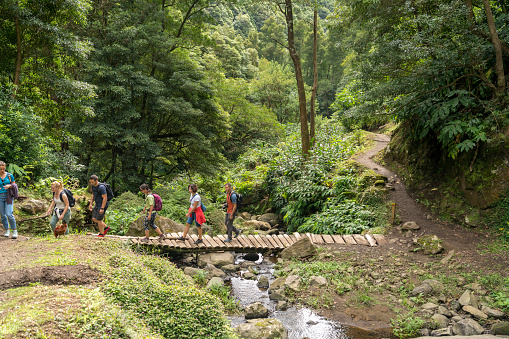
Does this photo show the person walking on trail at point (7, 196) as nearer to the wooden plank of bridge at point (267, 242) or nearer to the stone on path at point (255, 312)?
the stone on path at point (255, 312)

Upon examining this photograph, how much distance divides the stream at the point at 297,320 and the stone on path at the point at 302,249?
1.13 metres

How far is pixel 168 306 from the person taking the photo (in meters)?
4.95

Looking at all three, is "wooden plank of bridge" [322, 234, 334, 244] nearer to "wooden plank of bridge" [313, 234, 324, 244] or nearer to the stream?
"wooden plank of bridge" [313, 234, 324, 244]

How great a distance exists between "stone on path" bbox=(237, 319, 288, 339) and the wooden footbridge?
3492 millimetres

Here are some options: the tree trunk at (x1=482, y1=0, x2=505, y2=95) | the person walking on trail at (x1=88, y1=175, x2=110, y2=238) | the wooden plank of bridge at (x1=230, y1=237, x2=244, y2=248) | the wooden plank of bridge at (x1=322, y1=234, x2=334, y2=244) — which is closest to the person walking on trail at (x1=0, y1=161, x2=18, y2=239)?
the person walking on trail at (x1=88, y1=175, x2=110, y2=238)

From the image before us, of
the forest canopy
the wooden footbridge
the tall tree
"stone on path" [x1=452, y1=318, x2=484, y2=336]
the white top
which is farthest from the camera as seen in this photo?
the tall tree

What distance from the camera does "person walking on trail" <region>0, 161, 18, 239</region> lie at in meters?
7.03

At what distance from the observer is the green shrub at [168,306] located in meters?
4.64

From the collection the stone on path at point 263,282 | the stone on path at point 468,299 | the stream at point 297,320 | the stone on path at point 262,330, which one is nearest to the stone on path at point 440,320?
the stone on path at point 468,299

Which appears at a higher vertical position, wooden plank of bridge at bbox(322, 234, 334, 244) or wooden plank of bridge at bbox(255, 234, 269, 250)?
wooden plank of bridge at bbox(322, 234, 334, 244)

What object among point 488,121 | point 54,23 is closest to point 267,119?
point 54,23

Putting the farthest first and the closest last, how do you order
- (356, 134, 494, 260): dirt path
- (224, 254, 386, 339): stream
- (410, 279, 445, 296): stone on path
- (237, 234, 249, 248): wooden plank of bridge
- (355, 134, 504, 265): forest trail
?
(237, 234, 249, 248): wooden plank of bridge
(356, 134, 494, 260): dirt path
(355, 134, 504, 265): forest trail
(410, 279, 445, 296): stone on path
(224, 254, 386, 339): stream

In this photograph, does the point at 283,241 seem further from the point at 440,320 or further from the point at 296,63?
the point at 296,63

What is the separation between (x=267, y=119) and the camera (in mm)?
24047
